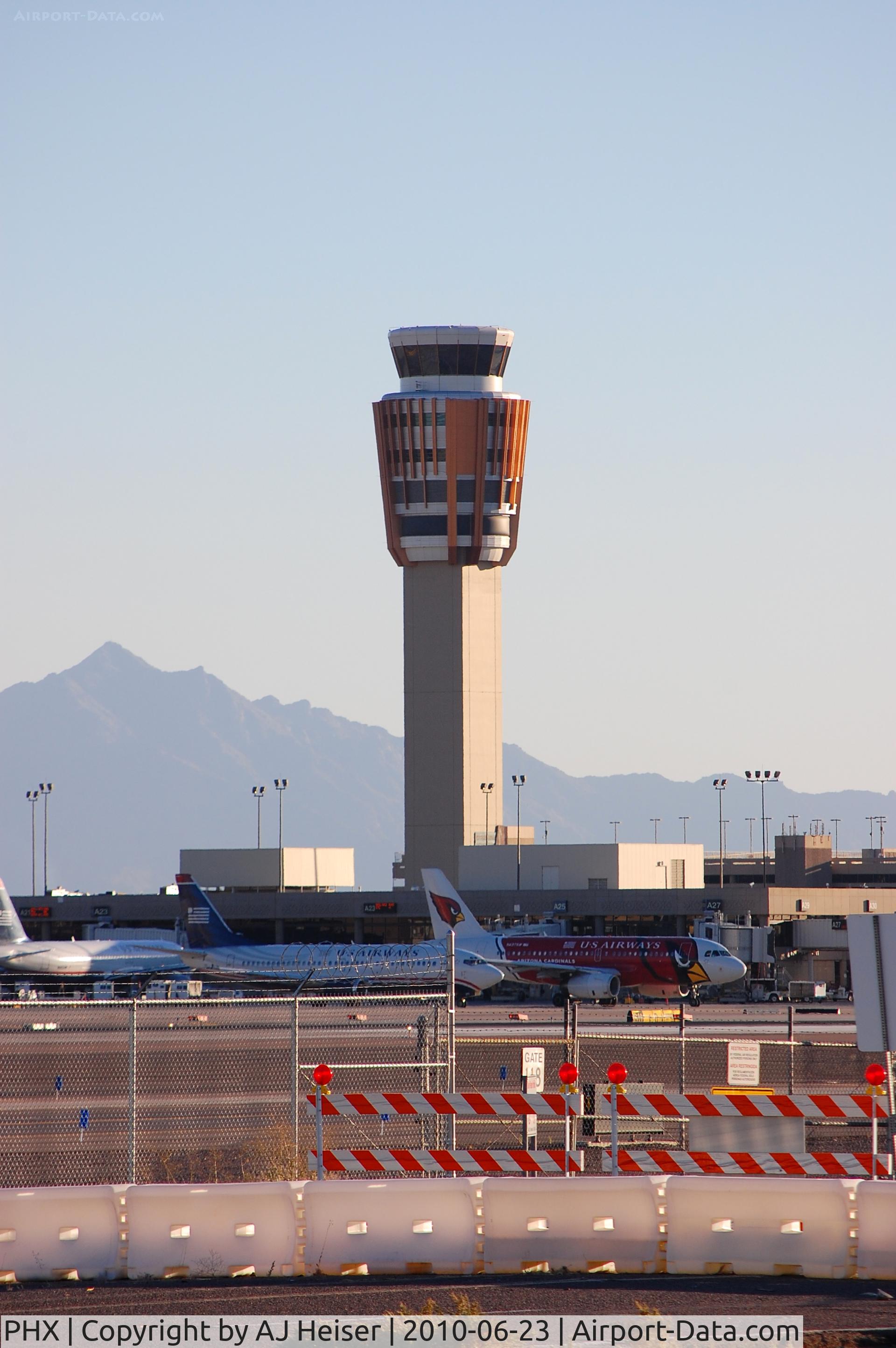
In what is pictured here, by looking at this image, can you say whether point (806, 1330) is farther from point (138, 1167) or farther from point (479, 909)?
point (479, 909)

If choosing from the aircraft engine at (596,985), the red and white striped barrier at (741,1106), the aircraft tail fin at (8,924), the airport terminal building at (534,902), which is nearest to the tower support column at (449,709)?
the airport terminal building at (534,902)

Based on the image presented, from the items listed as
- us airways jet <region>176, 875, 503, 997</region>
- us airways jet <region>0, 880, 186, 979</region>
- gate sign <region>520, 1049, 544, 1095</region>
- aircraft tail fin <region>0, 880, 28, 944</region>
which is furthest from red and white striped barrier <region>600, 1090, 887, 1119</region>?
aircraft tail fin <region>0, 880, 28, 944</region>

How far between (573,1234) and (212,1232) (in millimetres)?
3585

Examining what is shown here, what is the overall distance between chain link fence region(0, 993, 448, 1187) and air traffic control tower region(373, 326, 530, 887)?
214 feet

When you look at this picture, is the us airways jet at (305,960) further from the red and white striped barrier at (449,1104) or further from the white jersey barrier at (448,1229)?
the white jersey barrier at (448,1229)

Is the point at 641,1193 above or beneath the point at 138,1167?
above

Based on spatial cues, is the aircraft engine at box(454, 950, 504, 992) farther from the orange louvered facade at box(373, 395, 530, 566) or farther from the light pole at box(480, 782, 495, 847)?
the orange louvered facade at box(373, 395, 530, 566)

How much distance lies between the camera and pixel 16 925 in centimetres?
8681

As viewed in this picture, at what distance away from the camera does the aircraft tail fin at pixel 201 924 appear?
9250 centimetres

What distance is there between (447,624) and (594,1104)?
10333 cm

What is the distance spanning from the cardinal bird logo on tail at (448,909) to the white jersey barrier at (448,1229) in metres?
72.9

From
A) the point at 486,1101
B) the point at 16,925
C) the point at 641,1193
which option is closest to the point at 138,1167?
the point at 486,1101

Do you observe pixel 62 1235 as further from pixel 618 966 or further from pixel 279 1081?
pixel 618 966

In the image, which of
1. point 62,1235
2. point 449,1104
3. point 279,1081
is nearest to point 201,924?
point 279,1081
